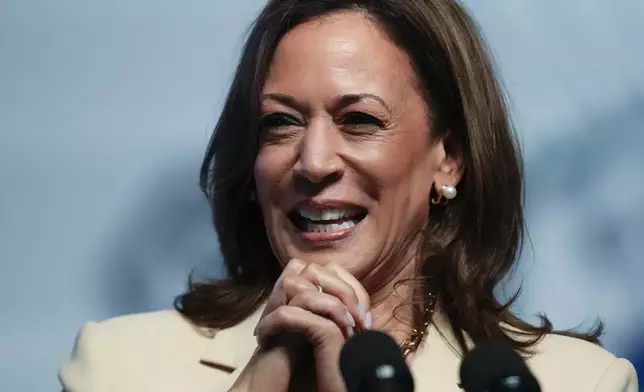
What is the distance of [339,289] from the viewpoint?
190cm

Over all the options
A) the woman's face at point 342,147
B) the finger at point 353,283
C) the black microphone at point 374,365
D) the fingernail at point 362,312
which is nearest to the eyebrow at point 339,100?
the woman's face at point 342,147

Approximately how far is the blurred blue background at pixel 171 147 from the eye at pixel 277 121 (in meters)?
0.48

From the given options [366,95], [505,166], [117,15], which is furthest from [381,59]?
[117,15]

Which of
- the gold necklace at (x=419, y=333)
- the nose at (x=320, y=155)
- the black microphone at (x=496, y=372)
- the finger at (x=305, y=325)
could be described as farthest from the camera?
the gold necklace at (x=419, y=333)

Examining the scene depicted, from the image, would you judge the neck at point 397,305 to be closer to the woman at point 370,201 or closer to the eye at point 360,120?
the woman at point 370,201

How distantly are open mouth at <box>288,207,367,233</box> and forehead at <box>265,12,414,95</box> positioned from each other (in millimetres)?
223

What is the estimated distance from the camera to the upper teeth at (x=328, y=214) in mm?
2119

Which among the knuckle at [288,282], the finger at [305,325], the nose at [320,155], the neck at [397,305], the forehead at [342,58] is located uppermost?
the forehead at [342,58]

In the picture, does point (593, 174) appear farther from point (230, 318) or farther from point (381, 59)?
point (230, 318)

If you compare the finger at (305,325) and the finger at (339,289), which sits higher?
the finger at (339,289)

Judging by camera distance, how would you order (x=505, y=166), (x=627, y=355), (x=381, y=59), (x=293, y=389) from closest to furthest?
(x=293, y=389) → (x=381, y=59) → (x=505, y=166) → (x=627, y=355)

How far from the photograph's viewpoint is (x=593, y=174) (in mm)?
2633

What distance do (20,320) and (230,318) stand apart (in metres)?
0.58

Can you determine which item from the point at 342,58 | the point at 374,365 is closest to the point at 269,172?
the point at 342,58
